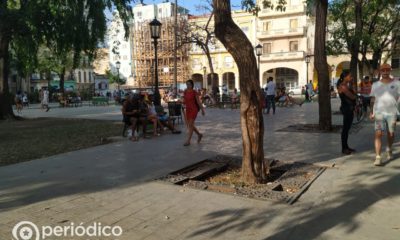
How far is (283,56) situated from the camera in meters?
59.7

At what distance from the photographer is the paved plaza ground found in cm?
427

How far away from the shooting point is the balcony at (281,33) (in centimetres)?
5862

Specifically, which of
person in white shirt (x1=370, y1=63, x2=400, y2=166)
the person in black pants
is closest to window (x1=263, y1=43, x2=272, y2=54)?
the person in black pants

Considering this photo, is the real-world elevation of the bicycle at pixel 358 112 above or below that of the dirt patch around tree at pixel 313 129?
above

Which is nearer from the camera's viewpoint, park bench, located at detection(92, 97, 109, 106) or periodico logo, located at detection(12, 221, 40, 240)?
periodico logo, located at detection(12, 221, 40, 240)

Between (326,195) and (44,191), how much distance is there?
12.7 feet

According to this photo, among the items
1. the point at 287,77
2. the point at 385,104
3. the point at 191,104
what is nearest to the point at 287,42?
the point at 287,77

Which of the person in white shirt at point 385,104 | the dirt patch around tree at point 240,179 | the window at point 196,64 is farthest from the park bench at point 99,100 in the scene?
the window at point 196,64

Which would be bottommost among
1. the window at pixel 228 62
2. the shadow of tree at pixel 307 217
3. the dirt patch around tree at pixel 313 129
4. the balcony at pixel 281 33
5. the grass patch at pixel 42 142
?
the shadow of tree at pixel 307 217

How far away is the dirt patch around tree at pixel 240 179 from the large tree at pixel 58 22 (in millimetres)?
11441

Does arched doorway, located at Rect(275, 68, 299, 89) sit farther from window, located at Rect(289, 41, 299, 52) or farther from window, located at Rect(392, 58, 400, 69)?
window, located at Rect(392, 58, 400, 69)

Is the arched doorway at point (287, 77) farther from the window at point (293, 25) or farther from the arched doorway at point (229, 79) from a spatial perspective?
the arched doorway at point (229, 79)

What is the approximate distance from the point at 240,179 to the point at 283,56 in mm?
55568

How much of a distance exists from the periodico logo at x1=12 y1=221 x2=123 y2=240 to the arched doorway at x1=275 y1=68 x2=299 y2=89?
2329 inches
